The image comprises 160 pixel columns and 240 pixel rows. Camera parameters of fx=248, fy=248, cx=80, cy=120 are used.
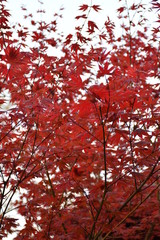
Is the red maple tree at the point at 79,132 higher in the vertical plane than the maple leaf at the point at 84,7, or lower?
lower

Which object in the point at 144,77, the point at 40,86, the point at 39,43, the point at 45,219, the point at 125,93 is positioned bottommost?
the point at 45,219

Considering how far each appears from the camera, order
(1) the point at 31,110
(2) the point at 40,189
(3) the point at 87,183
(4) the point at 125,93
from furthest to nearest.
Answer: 1. (2) the point at 40,189
2. (3) the point at 87,183
3. (1) the point at 31,110
4. (4) the point at 125,93

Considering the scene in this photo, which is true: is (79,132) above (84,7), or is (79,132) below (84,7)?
below

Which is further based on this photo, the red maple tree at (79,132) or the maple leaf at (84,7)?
the maple leaf at (84,7)

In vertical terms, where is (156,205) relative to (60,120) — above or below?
below

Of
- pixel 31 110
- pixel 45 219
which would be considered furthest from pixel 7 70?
pixel 45 219

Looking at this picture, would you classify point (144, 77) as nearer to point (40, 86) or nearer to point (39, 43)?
point (40, 86)

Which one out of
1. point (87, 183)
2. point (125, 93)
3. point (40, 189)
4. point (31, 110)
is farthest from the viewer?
point (40, 189)

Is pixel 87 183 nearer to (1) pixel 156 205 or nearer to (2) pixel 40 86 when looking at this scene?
(1) pixel 156 205

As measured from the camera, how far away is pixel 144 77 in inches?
109

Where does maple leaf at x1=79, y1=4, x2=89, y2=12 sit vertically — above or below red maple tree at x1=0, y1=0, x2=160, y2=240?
above

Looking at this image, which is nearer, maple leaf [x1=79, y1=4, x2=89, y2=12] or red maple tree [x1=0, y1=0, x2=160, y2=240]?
red maple tree [x1=0, y1=0, x2=160, y2=240]

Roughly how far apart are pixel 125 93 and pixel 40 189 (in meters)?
2.54

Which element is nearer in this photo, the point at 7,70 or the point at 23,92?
the point at 7,70
